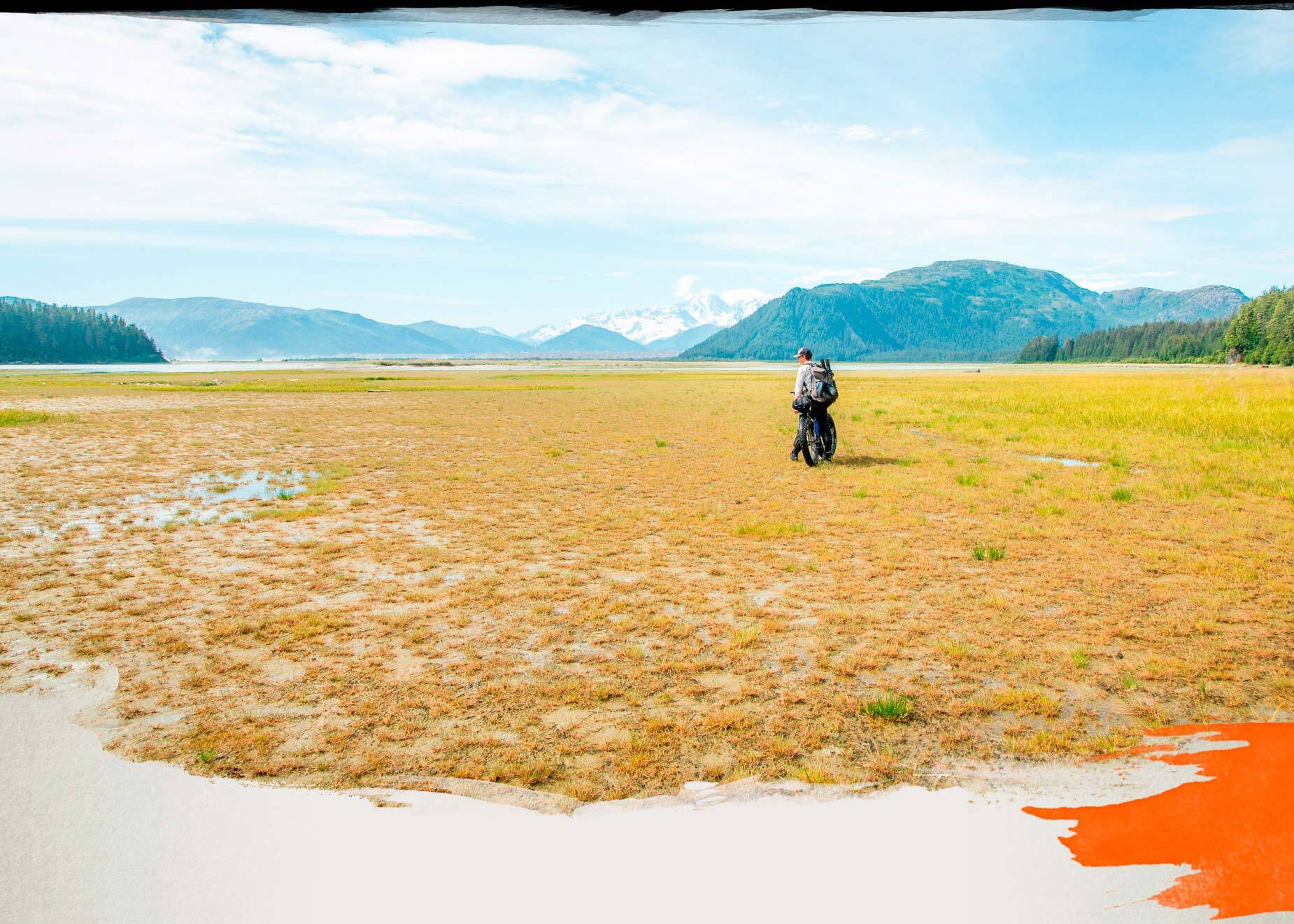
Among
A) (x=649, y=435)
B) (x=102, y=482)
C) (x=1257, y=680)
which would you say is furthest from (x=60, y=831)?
(x=649, y=435)

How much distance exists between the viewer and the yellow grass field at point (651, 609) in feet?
16.4

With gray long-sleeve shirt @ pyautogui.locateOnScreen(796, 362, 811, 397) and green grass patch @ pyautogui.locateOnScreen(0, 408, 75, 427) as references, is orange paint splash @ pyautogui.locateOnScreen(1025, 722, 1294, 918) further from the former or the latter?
green grass patch @ pyautogui.locateOnScreen(0, 408, 75, 427)

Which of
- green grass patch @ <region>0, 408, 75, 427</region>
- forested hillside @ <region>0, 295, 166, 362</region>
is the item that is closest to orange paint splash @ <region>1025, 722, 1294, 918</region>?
green grass patch @ <region>0, 408, 75, 427</region>

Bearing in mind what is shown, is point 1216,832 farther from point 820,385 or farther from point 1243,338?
point 1243,338

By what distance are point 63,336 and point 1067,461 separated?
228 meters

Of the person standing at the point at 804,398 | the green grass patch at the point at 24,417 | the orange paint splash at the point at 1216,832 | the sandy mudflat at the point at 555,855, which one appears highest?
the person standing at the point at 804,398

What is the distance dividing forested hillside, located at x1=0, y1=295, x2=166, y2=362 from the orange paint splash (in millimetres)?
228945

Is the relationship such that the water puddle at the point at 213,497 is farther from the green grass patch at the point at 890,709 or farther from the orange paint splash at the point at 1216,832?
the orange paint splash at the point at 1216,832

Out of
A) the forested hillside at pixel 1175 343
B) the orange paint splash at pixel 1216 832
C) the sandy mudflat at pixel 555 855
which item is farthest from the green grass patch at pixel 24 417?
the forested hillside at pixel 1175 343

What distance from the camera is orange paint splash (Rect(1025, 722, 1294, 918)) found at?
3156 mm

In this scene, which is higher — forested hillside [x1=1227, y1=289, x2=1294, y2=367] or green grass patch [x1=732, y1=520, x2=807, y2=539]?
forested hillside [x1=1227, y1=289, x2=1294, y2=367]

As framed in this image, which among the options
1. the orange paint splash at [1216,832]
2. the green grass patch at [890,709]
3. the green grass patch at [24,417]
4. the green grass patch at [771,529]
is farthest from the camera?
the green grass patch at [24,417]

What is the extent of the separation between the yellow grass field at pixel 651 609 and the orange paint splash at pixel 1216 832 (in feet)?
2.29

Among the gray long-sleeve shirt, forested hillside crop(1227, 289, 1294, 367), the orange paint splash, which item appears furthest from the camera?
forested hillside crop(1227, 289, 1294, 367)
